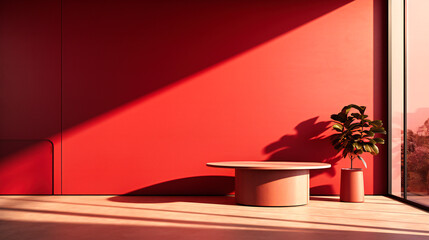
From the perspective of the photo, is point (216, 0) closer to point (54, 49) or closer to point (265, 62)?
point (265, 62)

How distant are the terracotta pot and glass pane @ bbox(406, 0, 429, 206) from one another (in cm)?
63

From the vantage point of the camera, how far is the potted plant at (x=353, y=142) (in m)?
6.27

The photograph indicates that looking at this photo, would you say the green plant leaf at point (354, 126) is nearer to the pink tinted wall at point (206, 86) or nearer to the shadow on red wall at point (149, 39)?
the pink tinted wall at point (206, 86)

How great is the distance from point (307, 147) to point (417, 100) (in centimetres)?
170

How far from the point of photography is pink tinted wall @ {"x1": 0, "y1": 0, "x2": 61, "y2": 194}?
22.7ft

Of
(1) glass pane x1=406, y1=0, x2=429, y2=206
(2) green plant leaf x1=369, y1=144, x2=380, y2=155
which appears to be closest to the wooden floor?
(1) glass pane x1=406, y1=0, x2=429, y2=206

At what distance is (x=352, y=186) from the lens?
6273 mm

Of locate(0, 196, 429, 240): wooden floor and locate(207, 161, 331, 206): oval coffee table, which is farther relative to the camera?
locate(207, 161, 331, 206): oval coffee table

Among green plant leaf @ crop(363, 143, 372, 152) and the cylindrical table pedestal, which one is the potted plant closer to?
green plant leaf @ crop(363, 143, 372, 152)

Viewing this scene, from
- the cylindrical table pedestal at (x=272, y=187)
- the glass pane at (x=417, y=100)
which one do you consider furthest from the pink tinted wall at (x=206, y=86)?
the cylindrical table pedestal at (x=272, y=187)

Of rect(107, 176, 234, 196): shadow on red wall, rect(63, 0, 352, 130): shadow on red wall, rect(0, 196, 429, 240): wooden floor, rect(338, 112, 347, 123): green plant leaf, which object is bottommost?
rect(0, 196, 429, 240): wooden floor

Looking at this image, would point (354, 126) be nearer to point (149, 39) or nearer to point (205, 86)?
point (205, 86)

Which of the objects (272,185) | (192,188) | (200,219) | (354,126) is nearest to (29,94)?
(192,188)

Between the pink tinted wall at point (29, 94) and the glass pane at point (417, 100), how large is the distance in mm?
4961
